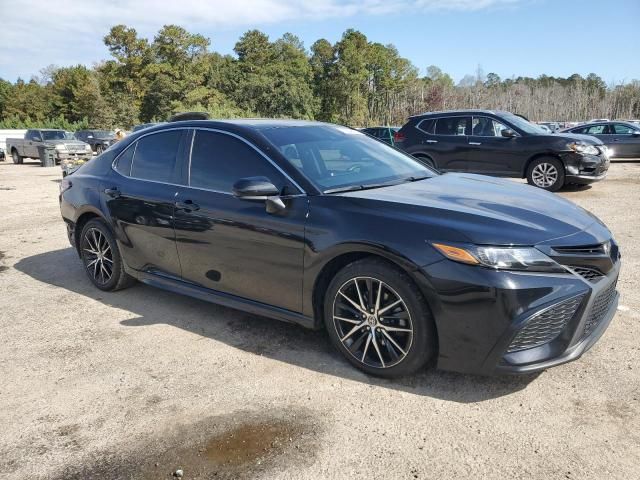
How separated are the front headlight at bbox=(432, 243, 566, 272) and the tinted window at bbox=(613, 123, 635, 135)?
18845mm

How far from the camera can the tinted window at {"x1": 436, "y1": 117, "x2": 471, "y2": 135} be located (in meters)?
11.4

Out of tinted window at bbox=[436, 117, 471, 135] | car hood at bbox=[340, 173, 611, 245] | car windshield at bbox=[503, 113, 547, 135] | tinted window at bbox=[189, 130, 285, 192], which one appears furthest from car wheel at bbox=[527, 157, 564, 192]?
tinted window at bbox=[189, 130, 285, 192]

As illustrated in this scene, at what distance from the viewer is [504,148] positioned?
11.0 m

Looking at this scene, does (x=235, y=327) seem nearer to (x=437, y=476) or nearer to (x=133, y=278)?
(x=133, y=278)

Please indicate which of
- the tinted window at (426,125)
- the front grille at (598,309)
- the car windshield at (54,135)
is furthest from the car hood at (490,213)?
the car windshield at (54,135)

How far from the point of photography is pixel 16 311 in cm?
477

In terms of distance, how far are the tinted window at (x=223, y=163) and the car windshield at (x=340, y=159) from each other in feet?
0.59

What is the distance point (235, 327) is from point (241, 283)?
0.54 m

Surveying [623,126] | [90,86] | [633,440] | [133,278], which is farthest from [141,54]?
[633,440]

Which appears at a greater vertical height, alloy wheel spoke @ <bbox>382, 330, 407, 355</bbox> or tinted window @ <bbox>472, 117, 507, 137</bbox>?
tinted window @ <bbox>472, 117, 507, 137</bbox>

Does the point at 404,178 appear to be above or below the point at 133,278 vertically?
above

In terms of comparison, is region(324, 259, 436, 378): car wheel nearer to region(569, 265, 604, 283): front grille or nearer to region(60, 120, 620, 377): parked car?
region(60, 120, 620, 377): parked car

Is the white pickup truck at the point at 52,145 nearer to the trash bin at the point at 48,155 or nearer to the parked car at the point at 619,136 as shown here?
the trash bin at the point at 48,155

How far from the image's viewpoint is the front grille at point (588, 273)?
2869mm
